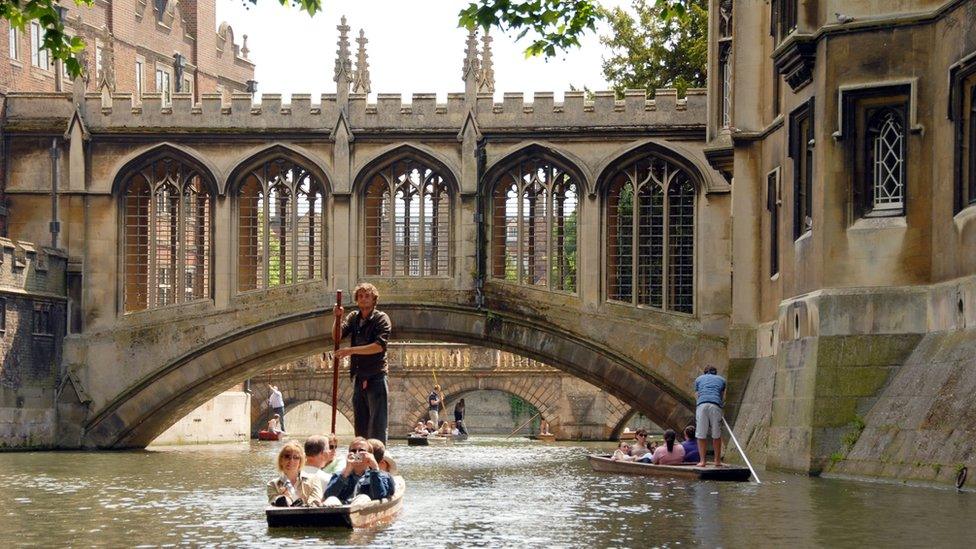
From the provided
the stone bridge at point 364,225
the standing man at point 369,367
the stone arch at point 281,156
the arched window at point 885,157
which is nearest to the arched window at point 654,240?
the stone bridge at point 364,225

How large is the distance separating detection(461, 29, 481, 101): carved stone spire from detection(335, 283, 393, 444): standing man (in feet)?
60.2

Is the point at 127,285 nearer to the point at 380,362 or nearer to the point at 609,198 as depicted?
the point at 609,198

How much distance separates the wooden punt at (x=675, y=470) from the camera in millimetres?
21344

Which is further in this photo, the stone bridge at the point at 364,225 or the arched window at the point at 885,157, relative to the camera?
the stone bridge at the point at 364,225

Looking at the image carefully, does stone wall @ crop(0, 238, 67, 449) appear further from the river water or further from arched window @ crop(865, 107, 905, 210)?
arched window @ crop(865, 107, 905, 210)

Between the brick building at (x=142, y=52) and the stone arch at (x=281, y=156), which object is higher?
the brick building at (x=142, y=52)

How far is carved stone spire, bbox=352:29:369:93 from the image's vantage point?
36.4m

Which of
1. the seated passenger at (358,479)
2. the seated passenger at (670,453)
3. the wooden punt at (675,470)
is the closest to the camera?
the seated passenger at (358,479)

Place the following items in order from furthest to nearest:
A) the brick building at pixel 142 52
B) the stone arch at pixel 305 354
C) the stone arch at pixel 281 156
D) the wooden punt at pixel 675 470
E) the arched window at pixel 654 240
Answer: the brick building at pixel 142 52, the stone arch at pixel 281 156, the arched window at pixel 654 240, the stone arch at pixel 305 354, the wooden punt at pixel 675 470

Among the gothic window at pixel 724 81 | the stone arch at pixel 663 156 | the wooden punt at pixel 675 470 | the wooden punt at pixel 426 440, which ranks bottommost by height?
the wooden punt at pixel 426 440

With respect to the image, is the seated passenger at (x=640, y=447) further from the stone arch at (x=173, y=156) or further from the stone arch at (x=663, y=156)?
the stone arch at (x=173, y=156)

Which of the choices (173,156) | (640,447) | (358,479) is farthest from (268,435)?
(358,479)

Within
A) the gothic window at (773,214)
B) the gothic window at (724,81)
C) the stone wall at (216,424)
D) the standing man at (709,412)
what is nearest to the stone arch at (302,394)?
the stone wall at (216,424)

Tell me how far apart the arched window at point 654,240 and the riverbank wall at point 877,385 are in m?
10.6
